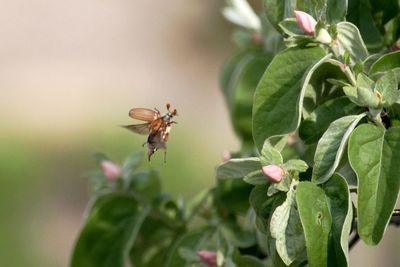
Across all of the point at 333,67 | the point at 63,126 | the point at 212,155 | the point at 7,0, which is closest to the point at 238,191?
the point at 333,67

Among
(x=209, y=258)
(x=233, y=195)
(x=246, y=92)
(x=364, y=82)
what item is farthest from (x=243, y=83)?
(x=364, y=82)

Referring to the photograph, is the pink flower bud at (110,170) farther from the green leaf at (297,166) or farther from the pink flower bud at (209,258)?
the green leaf at (297,166)

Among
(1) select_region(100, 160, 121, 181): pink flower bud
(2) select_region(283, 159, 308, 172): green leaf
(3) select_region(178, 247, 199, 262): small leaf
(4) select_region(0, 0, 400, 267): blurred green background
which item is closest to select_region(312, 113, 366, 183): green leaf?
(2) select_region(283, 159, 308, 172): green leaf

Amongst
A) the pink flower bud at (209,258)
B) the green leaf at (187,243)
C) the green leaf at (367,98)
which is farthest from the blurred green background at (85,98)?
the green leaf at (367,98)

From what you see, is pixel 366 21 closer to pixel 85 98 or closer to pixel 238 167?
pixel 238 167

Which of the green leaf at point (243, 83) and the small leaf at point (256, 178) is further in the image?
the green leaf at point (243, 83)

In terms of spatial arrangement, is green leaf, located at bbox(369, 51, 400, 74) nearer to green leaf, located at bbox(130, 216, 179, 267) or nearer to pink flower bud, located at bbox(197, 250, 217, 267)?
pink flower bud, located at bbox(197, 250, 217, 267)
